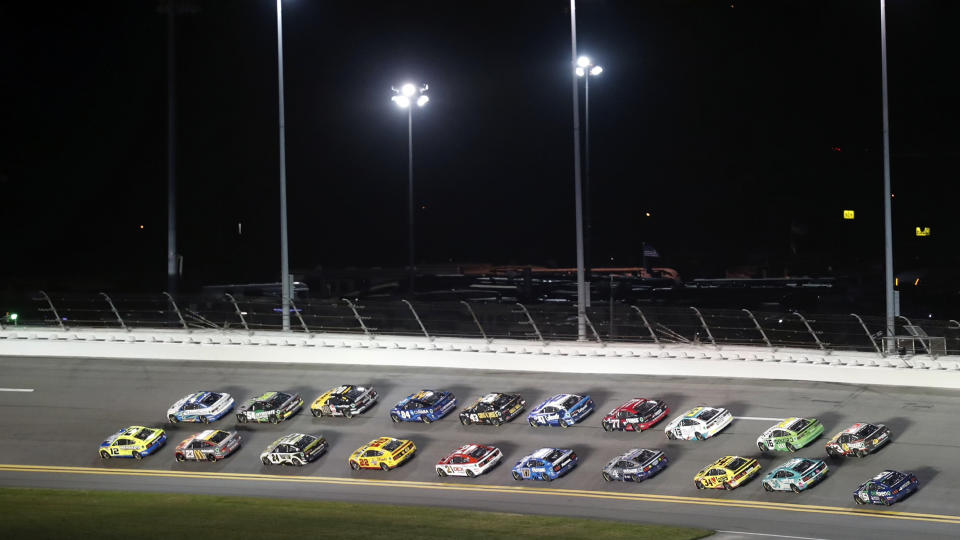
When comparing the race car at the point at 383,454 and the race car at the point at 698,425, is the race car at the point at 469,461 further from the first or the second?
the race car at the point at 698,425

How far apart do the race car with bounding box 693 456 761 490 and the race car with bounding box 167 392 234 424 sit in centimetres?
1325

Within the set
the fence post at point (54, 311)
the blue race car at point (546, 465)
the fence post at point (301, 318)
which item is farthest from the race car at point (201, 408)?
the fence post at point (54, 311)

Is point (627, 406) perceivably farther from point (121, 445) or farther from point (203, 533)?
point (121, 445)

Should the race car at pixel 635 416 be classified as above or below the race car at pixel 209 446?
above

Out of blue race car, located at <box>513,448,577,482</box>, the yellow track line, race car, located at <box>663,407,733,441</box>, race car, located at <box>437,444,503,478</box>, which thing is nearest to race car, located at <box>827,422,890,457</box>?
the yellow track line

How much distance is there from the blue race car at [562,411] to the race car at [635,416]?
70 centimetres

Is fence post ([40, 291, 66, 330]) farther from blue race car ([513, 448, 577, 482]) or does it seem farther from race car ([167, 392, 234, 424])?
blue race car ([513, 448, 577, 482])

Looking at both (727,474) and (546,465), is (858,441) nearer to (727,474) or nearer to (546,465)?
(727,474)

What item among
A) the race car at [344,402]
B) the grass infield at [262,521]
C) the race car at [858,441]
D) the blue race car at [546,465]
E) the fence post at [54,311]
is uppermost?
the fence post at [54,311]

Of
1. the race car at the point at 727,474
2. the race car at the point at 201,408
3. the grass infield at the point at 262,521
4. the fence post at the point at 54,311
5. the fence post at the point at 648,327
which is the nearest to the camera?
the grass infield at the point at 262,521

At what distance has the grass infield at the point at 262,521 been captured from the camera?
18.0 metres

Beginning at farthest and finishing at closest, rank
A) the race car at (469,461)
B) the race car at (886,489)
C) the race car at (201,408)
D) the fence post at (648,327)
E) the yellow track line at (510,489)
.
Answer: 1. the fence post at (648,327)
2. the race car at (201,408)
3. the race car at (469,461)
4. the race car at (886,489)
5. the yellow track line at (510,489)

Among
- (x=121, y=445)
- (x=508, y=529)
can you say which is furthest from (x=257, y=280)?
(x=508, y=529)

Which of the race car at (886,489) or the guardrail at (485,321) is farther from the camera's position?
the guardrail at (485,321)
